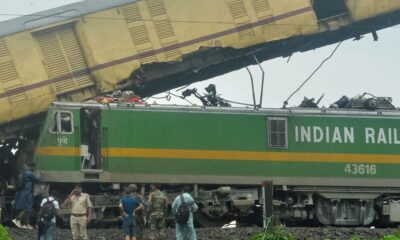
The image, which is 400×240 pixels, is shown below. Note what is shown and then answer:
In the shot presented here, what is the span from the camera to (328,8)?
24.3 metres

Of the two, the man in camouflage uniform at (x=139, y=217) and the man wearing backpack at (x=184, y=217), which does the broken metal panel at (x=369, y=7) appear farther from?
the man wearing backpack at (x=184, y=217)

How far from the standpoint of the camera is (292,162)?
2209 centimetres

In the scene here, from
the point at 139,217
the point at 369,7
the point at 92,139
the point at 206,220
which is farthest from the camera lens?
the point at 369,7

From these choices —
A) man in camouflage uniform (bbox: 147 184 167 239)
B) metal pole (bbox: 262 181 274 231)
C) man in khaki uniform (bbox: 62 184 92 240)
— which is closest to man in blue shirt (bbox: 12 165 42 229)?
man in khaki uniform (bbox: 62 184 92 240)

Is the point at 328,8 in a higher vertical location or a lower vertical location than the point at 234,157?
higher

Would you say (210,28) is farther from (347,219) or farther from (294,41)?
(347,219)

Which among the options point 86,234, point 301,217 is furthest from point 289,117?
point 86,234

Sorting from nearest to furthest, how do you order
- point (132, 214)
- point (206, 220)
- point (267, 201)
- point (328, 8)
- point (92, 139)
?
1. point (267, 201)
2. point (132, 214)
3. point (92, 139)
4. point (206, 220)
5. point (328, 8)

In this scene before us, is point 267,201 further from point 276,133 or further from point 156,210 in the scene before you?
point 276,133

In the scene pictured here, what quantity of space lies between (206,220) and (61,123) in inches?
166

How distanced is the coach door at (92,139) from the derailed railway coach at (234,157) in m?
0.02

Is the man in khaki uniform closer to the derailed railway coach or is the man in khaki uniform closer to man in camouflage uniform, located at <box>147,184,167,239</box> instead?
man in camouflage uniform, located at <box>147,184,167,239</box>

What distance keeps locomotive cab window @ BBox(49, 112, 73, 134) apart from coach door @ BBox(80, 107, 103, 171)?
313mm

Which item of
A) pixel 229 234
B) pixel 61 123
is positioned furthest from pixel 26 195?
pixel 229 234
